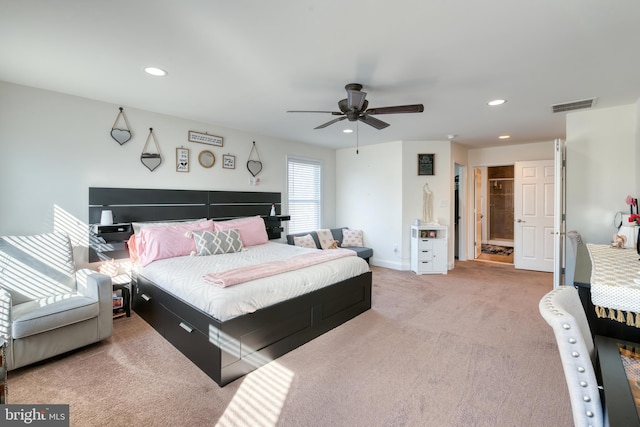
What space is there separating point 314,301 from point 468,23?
246cm

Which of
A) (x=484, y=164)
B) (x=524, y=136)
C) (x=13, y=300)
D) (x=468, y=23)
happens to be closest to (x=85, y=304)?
(x=13, y=300)

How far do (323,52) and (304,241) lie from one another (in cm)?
346

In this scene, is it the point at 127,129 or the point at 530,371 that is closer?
the point at 530,371

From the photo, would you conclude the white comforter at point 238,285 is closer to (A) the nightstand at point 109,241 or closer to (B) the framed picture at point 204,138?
(A) the nightstand at point 109,241

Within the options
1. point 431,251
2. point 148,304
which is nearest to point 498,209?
point 431,251

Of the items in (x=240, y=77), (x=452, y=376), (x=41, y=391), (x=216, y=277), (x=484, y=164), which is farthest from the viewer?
(x=484, y=164)

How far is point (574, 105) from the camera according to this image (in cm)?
337

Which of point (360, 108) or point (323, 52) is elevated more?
point (323, 52)

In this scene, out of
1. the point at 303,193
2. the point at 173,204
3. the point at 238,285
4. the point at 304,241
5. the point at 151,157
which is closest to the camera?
the point at 238,285

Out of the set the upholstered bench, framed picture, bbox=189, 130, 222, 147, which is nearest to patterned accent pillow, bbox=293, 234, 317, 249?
the upholstered bench

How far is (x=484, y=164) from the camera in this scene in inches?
241

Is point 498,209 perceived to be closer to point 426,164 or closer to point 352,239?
point 426,164

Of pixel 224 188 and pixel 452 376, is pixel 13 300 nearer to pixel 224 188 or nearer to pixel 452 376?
pixel 224 188

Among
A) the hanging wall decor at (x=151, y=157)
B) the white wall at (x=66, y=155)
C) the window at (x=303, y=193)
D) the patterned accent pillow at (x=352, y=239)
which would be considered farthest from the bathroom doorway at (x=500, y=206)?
the hanging wall decor at (x=151, y=157)
